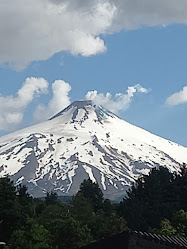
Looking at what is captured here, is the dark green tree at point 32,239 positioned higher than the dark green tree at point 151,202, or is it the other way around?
the dark green tree at point 151,202

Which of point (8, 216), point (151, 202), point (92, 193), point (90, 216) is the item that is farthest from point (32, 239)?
point (92, 193)

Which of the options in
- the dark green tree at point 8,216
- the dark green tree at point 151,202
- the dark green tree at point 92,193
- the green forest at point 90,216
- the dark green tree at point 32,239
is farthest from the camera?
the dark green tree at point 92,193

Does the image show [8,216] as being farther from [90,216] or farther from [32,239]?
[90,216]

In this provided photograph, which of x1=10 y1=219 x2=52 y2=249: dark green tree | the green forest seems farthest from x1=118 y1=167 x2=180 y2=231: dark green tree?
x1=10 y1=219 x2=52 y2=249: dark green tree

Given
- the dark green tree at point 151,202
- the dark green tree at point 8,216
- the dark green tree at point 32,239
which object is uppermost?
the dark green tree at point 151,202

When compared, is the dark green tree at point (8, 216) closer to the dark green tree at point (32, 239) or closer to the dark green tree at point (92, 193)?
the dark green tree at point (32, 239)

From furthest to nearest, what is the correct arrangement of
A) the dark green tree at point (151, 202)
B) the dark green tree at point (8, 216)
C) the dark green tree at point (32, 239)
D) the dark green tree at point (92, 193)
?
1. the dark green tree at point (92, 193)
2. the dark green tree at point (151, 202)
3. the dark green tree at point (8, 216)
4. the dark green tree at point (32, 239)

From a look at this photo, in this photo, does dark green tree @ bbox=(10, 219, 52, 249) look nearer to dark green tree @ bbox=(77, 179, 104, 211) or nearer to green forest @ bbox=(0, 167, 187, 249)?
green forest @ bbox=(0, 167, 187, 249)

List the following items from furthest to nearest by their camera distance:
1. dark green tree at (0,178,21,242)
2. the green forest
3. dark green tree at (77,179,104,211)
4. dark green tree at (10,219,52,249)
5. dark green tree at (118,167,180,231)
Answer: dark green tree at (77,179,104,211)
dark green tree at (118,167,180,231)
dark green tree at (0,178,21,242)
the green forest
dark green tree at (10,219,52,249)

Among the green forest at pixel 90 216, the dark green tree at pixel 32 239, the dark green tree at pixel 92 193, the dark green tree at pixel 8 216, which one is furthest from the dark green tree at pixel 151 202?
the dark green tree at pixel 32 239

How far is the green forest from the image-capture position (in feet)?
179

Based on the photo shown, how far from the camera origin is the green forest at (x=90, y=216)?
179ft

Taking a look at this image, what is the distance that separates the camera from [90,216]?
232 ft

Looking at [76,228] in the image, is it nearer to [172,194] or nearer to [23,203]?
[23,203]
